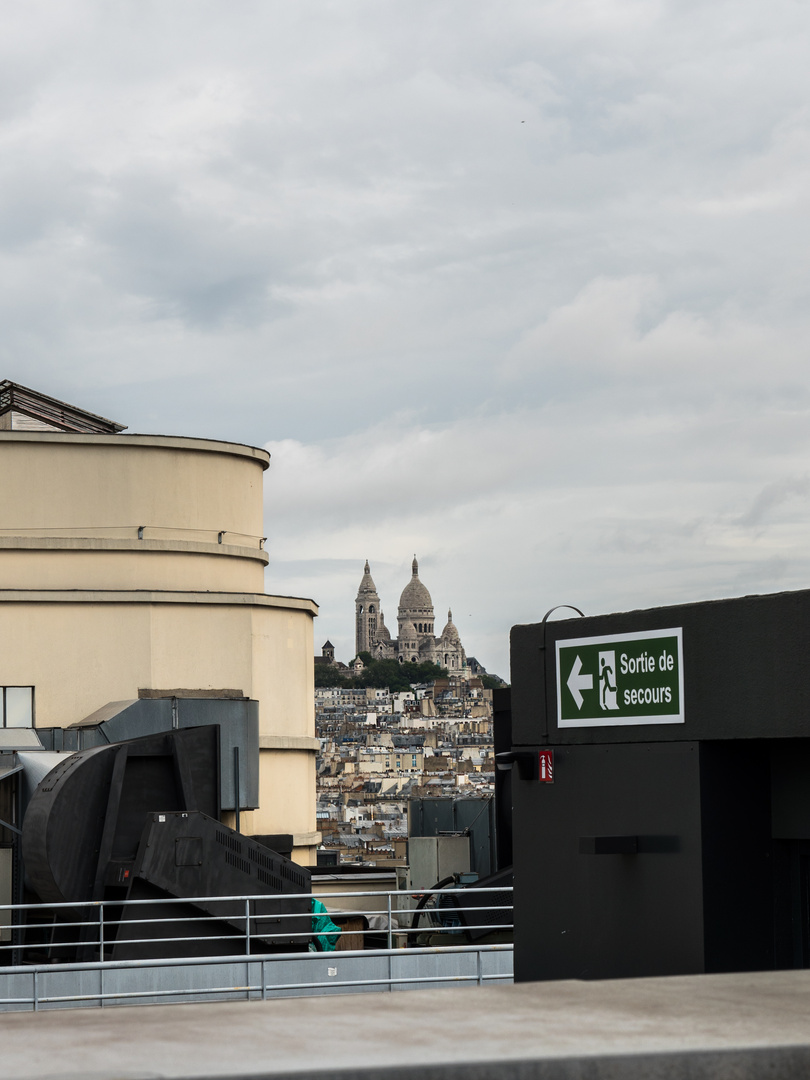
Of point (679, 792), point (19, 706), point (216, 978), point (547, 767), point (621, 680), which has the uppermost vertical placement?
point (19, 706)

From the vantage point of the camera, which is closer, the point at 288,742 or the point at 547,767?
the point at 547,767

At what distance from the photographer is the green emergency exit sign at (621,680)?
33.4 ft

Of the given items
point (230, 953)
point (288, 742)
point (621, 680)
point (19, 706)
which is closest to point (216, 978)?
point (230, 953)

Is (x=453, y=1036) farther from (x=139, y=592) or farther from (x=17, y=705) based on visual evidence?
(x=139, y=592)

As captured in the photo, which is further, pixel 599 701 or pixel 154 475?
pixel 154 475

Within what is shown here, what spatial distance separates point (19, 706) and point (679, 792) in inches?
846

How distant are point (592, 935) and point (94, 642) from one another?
67.1 ft

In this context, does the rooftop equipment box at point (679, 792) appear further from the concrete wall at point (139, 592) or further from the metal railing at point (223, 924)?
the concrete wall at point (139, 592)

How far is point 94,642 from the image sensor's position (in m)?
29.7

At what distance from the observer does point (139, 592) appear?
30.0m

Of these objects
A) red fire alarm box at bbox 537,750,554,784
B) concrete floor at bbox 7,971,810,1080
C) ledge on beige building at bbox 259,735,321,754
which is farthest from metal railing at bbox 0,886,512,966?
concrete floor at bbox 7,971,810,1080

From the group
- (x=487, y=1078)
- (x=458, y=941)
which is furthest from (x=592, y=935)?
(x=458, y=941)

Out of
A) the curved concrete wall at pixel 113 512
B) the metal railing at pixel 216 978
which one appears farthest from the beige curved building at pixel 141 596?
the metal railing at pixel 216 978

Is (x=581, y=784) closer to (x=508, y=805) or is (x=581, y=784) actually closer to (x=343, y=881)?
(x=508, y=805)
